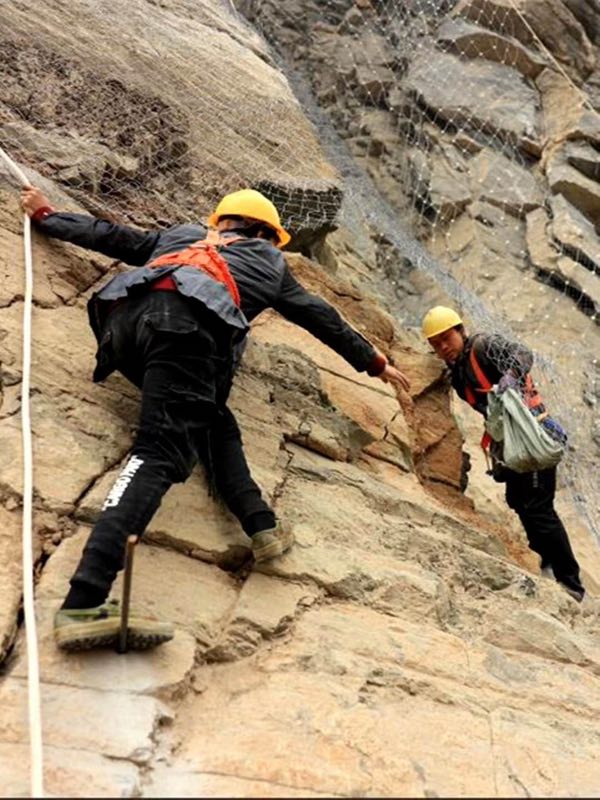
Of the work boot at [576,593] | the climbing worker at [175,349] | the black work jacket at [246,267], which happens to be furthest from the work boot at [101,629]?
the work boot at [576,593]

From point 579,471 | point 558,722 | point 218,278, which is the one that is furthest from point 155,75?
point 558,722

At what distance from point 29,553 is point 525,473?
155 inches

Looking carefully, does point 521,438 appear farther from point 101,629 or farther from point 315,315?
point 101,629

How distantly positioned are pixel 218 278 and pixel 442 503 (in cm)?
279

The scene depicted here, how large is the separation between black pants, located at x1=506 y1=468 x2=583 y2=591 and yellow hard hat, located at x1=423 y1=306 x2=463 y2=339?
1.21 metres

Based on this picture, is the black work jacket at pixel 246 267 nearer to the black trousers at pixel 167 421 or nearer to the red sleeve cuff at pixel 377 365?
the red sleeve cuff at pixel 377 365

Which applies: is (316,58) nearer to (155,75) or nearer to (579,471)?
(155,75)

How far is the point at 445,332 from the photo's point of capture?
6.88 meters

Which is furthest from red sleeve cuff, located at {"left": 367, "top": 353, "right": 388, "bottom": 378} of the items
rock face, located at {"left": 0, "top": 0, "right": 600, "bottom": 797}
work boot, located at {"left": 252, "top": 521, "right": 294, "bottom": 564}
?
work boot, located at {"left": 252, "top": 521, "right": 294, "bottom": 564}

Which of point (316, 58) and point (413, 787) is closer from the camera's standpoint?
point (413, 787)

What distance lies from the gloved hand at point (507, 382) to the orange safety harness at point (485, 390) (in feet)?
0.37

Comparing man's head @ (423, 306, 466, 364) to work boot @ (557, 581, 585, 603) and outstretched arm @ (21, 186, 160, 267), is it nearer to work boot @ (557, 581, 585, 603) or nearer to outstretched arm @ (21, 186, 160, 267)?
work boot @ (557, 581, 585, 603)

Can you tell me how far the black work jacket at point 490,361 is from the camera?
6.41m

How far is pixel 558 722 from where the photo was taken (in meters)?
4.02
